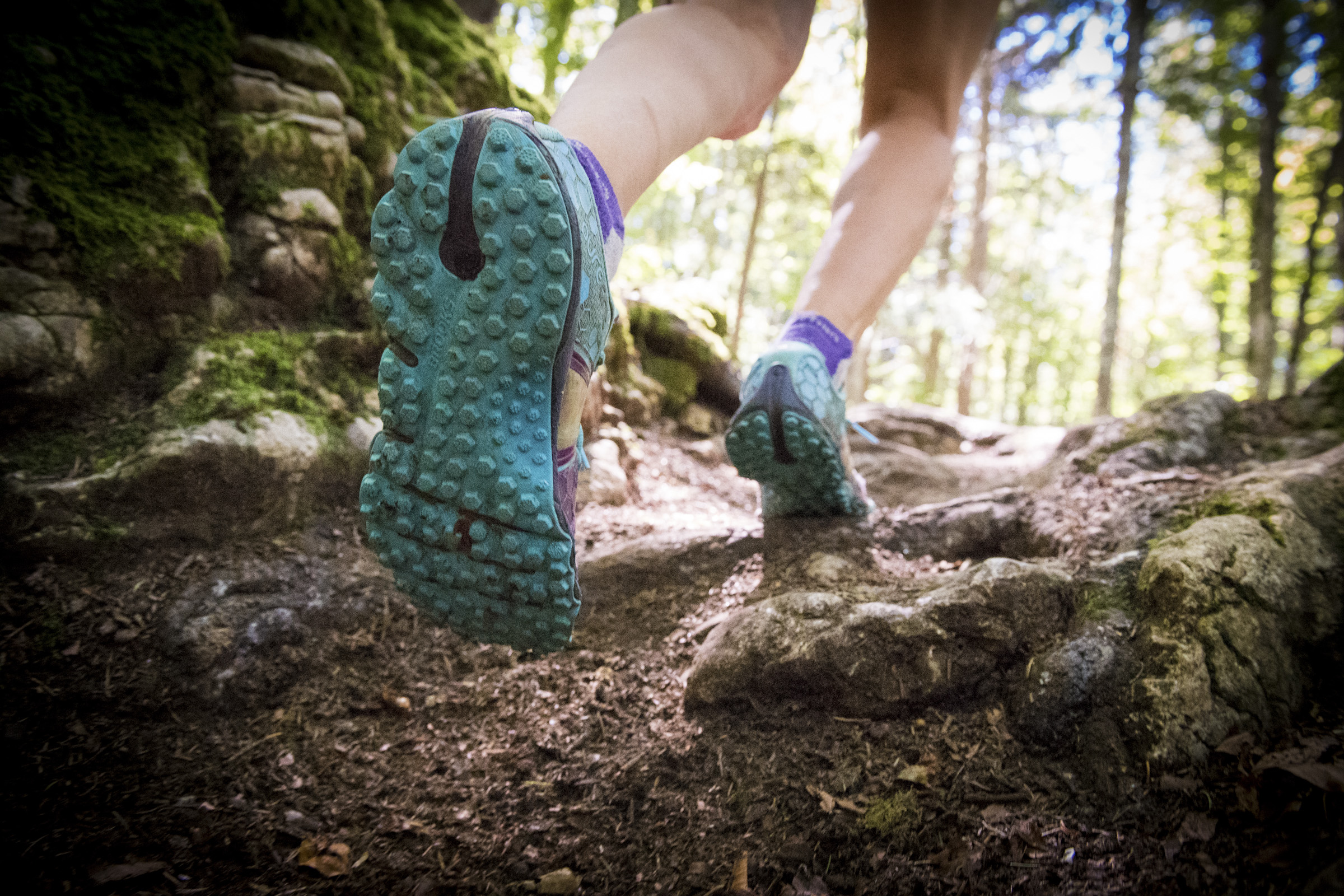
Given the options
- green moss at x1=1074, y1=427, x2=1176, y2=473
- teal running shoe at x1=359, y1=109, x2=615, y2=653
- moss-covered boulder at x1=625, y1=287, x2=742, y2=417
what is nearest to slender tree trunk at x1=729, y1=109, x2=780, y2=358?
moss-covered boulder at x1=625, y1=287, x2=742, y2=417

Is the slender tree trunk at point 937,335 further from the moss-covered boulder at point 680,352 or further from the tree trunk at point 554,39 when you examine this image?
the moss-covered boulder at point 680,352

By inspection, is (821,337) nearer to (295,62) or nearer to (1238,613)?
(1238,613)

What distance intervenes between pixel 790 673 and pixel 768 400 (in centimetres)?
59

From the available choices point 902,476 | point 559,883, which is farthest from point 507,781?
point 902,476

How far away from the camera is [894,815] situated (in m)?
0.95

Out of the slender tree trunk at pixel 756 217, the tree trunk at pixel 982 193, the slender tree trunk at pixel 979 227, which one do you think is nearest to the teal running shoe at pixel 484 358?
the slender tree trunk at pixel 756 217

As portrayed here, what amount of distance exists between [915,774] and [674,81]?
117 centimetres

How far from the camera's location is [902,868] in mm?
874

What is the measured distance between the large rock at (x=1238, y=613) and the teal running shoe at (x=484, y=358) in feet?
2.94

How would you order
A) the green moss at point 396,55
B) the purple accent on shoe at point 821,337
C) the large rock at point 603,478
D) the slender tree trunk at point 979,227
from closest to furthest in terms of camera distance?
the purple accent on shoe at point 821,337
the green moss at point 396,55
the large rock at point 603,478
the slender tree trunk at point 979,227

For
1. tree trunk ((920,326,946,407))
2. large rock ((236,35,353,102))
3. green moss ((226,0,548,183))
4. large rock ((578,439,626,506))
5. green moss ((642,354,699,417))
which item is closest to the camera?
large rock ((236,35,353,102))

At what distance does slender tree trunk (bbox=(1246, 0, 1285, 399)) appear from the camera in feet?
24.9

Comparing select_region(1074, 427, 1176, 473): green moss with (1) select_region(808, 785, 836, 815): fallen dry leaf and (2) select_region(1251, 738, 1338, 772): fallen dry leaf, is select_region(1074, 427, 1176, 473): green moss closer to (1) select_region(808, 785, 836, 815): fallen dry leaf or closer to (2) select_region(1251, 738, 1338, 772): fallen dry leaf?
(2) select_region(1251, 738, 1338, 772): fallen dry leaf

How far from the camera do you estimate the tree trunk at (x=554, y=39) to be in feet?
14.3
